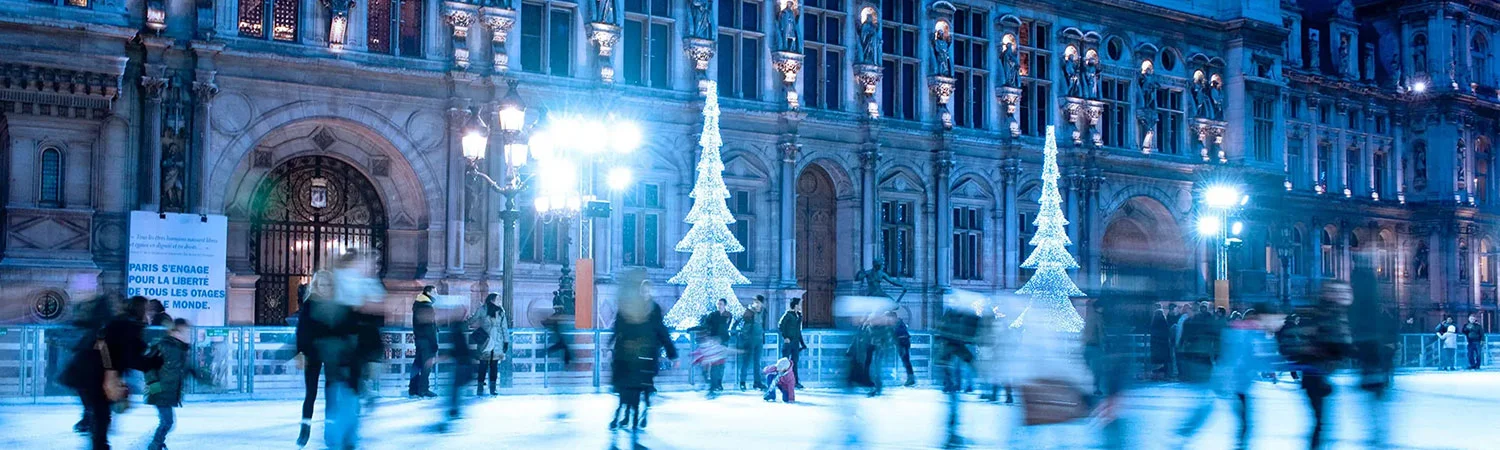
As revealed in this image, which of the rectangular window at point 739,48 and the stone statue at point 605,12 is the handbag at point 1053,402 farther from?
the rectangular window at point 739,48

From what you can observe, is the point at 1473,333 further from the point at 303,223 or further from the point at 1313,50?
the point at 303,223

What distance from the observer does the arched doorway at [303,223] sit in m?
29.7

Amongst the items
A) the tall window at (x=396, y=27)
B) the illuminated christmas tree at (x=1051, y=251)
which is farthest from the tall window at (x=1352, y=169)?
the tall window at (x=396, y=27)

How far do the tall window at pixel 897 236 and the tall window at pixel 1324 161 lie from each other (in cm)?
1883

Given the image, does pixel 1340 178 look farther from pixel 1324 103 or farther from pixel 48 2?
pixel 48 2

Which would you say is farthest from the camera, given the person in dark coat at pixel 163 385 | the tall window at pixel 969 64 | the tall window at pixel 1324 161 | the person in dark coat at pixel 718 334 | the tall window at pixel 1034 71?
the tall window at pixel 1324 161

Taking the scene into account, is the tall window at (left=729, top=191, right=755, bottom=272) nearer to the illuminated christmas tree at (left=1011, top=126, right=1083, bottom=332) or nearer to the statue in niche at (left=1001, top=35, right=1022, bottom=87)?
the illuminated christmas tree at (left=1011, top=126, right=1083, bottom=332)

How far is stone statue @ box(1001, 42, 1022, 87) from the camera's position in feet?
126

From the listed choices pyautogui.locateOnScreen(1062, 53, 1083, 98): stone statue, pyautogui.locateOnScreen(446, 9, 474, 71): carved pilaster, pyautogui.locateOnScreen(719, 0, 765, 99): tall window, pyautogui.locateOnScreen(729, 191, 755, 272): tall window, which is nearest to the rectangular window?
pyautogui.locateOnScreen(719, 0, 765, 99): tall window

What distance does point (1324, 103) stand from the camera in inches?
1987

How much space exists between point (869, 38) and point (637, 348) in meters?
21.7

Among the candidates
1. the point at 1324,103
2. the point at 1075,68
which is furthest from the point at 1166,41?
the point at 1324,103

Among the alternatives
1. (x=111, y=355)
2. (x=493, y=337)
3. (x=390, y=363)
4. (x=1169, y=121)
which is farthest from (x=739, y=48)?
(x=111, y=355)

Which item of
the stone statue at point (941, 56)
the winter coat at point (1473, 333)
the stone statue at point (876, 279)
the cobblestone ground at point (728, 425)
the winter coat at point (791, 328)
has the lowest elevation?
the cobblestone ground at point (728, 425)
